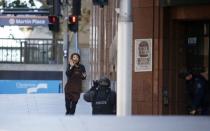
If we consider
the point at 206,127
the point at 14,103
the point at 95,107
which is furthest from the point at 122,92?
the point at 14,103

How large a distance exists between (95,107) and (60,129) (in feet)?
19.5

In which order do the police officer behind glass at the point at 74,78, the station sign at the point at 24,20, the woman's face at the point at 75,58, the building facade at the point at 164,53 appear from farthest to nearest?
the station sign at the point at 24,20 < the police officer behind glass at the point at 74,78 < the woman's face at the point at 75,58 < the building facade at the point at 164,53

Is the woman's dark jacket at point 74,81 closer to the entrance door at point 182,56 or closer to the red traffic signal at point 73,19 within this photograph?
the entrance door at point 182,56

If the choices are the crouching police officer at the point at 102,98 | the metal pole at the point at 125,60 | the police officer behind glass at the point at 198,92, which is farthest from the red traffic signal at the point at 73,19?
the crouching police officer at the point at 102,98

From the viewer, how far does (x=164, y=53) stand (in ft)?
49.0

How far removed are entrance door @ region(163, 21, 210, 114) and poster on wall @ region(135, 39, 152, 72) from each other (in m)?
0.38

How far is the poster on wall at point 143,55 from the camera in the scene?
15.1m

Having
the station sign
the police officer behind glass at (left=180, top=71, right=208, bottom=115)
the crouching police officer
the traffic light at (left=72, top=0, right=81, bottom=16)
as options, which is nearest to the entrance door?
the police officer behind glass at (left=180, top=71, right=208, bottom=115)

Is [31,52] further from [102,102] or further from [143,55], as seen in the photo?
[102,102]

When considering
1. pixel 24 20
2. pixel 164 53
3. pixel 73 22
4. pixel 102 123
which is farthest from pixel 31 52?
pixel 102 123

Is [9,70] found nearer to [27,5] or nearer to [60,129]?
[27,5]

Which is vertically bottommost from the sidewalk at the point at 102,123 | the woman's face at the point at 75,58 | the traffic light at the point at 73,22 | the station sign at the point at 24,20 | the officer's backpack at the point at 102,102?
the officer's backpack at the point at 102,102

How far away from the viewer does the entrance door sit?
49.3 feet

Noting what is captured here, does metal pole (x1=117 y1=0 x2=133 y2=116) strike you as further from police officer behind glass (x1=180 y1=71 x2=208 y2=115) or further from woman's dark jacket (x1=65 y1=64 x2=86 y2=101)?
woman's dark jacket (x1=65 y1=64 x2=86 y2=101)
